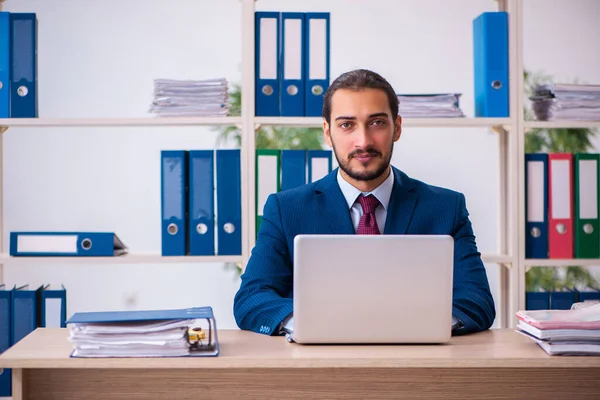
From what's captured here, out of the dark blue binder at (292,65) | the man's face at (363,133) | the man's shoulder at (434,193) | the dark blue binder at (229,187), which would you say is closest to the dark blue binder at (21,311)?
the dark blue binder at (229,187)

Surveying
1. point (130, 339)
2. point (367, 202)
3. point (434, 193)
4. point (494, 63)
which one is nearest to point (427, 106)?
point (494, 63)

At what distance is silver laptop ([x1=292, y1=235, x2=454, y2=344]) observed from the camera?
148 cm

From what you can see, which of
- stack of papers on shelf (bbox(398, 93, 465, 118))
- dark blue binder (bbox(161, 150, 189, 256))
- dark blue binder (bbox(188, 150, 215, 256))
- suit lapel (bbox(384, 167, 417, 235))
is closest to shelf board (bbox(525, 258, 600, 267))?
stack of papers on shelf (bbox(398, 93, 465, 118))

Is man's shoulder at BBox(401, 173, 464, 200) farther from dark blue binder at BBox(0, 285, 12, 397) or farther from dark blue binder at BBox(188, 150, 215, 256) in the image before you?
dark blue binder at BBox(0, 285, 12, 397)

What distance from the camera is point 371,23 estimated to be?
4.44m

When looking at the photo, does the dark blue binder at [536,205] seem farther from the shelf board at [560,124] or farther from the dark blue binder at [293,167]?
the dark blue binder at [293,167]

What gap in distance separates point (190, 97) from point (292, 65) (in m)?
0.40

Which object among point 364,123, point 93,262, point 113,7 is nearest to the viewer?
point 364,123

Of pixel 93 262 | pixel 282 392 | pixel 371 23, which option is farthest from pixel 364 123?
pixel 371 23

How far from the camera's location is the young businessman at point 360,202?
208 centimetres

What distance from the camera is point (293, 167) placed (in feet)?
9.12

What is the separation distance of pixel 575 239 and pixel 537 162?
1.08 ft

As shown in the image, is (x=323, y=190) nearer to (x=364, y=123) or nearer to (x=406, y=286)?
(x=364, y=123)

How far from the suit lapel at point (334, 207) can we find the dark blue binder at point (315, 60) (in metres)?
0.65
